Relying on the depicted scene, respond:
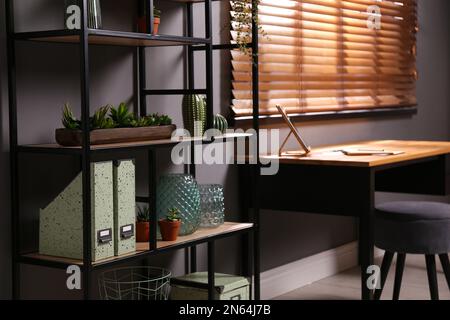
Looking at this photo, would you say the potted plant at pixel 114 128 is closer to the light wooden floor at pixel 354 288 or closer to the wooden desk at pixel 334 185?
the wooden desk at pixel 334 185

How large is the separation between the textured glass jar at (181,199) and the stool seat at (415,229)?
3.23 ft

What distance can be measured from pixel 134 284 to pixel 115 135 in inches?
30.6

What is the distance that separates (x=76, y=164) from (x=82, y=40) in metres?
0.62

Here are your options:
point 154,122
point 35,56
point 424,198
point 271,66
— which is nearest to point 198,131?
point 154,122

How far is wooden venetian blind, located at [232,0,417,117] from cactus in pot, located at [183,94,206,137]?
0.56m

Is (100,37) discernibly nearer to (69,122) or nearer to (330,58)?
(69,122)

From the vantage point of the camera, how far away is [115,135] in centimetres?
253

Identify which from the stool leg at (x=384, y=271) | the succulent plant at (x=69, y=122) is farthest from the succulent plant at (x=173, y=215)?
the stool leg at (x=384, y=271)

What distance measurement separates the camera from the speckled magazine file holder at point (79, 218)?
2.44m

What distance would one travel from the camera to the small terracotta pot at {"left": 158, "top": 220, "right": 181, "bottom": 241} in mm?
2771

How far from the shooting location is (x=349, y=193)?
129 inches

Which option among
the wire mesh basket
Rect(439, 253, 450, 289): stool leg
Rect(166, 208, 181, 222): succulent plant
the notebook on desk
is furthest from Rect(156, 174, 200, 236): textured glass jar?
Rect(439, 253, 450, 289): stool leg

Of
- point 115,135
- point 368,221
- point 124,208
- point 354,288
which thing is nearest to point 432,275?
point 368,221

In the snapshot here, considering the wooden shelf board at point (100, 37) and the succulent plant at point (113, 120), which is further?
the succulent plant at point (113, 120)
